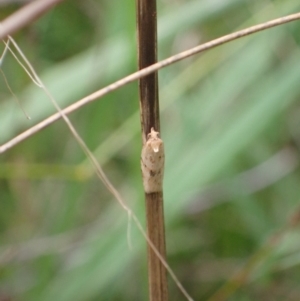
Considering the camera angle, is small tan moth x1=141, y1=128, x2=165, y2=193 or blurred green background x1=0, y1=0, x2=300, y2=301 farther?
blurred green background x1=0, y1=0, x2=300, y2=301

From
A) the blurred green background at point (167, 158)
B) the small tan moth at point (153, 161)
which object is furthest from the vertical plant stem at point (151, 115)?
the blurred green background at point (167, 158)

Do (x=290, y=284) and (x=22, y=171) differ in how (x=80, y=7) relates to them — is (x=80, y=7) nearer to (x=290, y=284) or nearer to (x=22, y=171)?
(x=22, y=171)

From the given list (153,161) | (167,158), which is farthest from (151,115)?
(167,158)

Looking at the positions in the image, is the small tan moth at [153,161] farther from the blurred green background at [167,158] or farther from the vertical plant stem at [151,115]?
the blurred green background at [167,158]

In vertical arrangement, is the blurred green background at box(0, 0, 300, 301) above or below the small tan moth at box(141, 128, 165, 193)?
above

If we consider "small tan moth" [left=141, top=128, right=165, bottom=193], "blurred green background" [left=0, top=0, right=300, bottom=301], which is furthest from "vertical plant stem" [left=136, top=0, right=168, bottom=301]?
"blurred green background" [left=0, top=0, right=300, bottom=301]

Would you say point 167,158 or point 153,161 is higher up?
point 167,158

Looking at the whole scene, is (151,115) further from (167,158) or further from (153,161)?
(167,158)

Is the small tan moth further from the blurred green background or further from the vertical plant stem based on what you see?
the blurred green background
